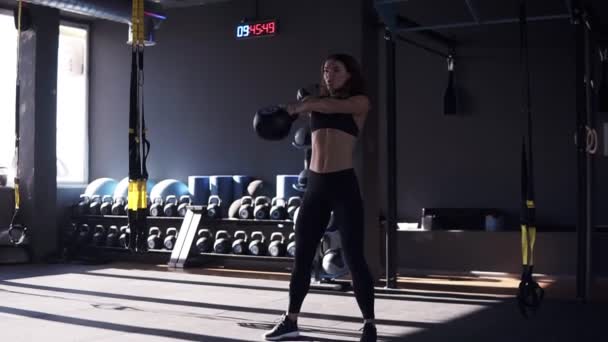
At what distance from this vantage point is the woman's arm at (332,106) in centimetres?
307

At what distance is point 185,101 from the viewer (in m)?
8.41

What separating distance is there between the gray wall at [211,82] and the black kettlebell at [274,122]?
403 cm

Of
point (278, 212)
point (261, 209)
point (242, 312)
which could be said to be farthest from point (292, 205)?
point (242, 312)

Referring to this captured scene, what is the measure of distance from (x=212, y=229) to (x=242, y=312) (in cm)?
338

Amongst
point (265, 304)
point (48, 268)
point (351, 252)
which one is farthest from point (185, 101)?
point (351, 252)

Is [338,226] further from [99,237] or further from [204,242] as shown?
[99,237]

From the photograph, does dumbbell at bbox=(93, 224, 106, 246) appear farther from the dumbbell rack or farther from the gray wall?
the gray wall

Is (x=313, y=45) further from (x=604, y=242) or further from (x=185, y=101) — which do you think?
(x=604, y=242)

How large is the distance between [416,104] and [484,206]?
1171mm

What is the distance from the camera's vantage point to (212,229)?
24.8 ft

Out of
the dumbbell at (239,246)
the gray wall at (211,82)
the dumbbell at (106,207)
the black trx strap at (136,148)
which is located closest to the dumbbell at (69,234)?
the dumbbell at (106,207)

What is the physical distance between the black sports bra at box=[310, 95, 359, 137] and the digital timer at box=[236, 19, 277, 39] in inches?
189

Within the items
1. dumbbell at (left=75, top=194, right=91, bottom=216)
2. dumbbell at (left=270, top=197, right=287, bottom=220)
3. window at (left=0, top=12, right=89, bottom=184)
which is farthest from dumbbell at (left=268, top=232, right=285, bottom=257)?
window at (left=0, top=12, right=89, bottom=184)

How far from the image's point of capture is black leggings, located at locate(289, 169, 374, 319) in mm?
3033
